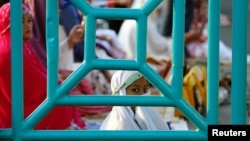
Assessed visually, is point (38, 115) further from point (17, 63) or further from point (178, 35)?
point (178, 35)

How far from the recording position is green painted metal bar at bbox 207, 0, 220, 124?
2938 mm

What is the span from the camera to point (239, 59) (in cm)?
296

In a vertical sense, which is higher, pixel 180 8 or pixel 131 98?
pixel 180 8

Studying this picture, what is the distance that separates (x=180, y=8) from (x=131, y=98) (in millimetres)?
377

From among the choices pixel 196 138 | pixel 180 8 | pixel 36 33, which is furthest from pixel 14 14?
pixel 36 33

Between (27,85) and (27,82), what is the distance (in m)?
0.02

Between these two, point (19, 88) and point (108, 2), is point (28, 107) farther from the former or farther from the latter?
point (108, 2)

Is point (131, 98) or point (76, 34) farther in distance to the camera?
point (76, 34)

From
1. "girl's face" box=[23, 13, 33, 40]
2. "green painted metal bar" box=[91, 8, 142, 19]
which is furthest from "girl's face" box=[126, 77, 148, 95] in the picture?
"green painted metal bar" box=[91, 8, 142, 19]

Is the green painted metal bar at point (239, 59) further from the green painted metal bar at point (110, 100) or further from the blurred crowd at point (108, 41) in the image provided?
the blurred crowd at point (108, 41)

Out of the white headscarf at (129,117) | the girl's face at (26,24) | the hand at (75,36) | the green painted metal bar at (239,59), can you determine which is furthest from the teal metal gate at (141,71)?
the hand at (75,36)

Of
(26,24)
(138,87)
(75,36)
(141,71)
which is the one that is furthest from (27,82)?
(75,36)

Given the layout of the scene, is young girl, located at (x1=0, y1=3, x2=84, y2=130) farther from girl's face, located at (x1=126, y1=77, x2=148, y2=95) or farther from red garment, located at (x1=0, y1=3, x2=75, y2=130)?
girl's face, located at (x1=126, y1=77, x2=148, y2=95)

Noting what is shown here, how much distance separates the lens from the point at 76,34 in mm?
6480
